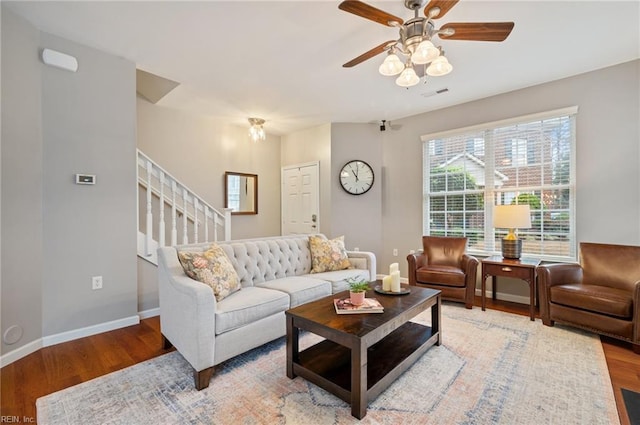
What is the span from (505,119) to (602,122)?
94 centimetres

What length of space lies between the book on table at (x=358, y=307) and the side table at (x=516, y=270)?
1.87m

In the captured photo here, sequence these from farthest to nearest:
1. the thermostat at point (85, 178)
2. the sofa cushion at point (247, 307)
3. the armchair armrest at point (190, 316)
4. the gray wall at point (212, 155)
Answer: the gray wall at point (212, 155) < the thermostat at point (85, 178) < the sofa cushion at point (247, 307) < the armchair armrest at point (190, 316)

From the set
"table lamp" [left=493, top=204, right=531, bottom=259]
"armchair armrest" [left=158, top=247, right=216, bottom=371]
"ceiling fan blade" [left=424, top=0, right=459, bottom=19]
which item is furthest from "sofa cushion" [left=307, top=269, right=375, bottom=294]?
"ceiling fan blade" [left=424, top=0, right=459, bottom=19]

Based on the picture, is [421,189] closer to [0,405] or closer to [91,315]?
[91,315]

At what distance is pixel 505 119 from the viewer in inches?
150

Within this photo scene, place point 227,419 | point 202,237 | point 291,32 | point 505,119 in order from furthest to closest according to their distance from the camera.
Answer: point 202,237
point 505,119
point 291,32
point 227,419

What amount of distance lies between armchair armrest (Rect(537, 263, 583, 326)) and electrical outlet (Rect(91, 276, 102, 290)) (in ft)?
14.3

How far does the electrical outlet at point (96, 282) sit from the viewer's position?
9.10ft

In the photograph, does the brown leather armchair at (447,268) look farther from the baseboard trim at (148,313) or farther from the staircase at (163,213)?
the baseboard trim at (148,313)

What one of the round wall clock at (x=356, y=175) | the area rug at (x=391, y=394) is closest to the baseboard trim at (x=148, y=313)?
the area rug at (x=391, y=394)

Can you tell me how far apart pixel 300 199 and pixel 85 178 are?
11.0ft

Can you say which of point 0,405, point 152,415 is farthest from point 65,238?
point 152,415

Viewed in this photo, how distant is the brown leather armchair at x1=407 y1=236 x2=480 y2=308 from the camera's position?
3.40 m

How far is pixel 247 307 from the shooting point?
2172mm
